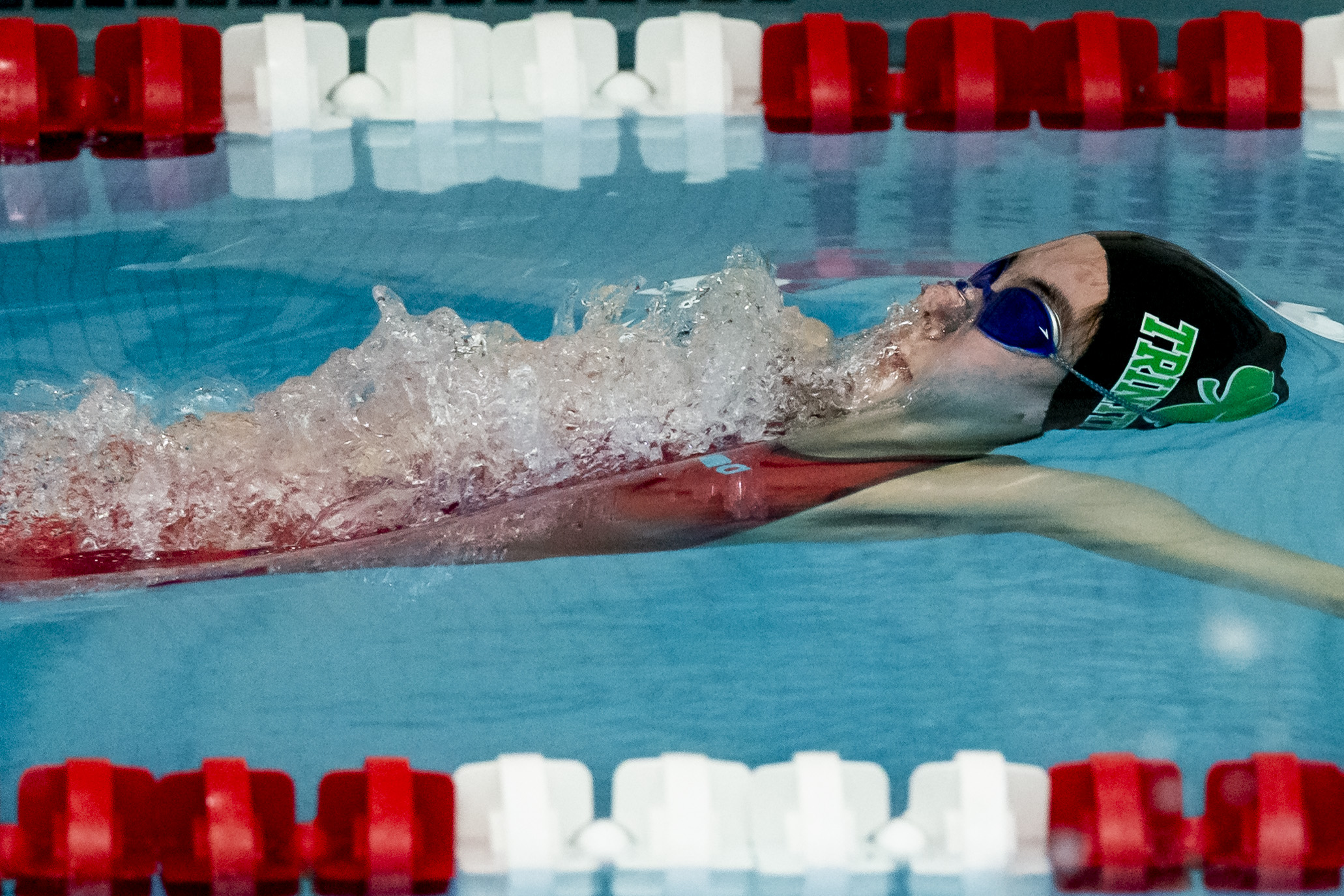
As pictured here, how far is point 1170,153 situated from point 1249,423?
1.31m

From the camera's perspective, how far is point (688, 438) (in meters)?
2.25

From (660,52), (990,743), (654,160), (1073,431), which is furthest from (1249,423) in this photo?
(660,52)

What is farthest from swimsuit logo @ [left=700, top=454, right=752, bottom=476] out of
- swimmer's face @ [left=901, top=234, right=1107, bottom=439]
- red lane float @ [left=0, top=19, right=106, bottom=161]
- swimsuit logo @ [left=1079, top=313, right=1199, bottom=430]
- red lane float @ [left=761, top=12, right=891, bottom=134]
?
red lane float @ [left=0, top=19, right=106, bottom=161]

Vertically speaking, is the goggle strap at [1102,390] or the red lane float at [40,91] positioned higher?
the red lane float at [40,91]

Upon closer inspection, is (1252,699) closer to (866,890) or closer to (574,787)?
(866,890)

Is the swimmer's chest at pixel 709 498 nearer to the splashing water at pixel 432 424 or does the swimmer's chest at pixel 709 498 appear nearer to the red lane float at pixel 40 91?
the splashing water at pixel 432 424

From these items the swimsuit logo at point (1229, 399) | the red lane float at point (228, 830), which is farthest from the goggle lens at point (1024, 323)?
the red lane float at point (228, 830)

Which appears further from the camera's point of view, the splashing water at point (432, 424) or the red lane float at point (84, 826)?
the splashing water at point (432, 424)

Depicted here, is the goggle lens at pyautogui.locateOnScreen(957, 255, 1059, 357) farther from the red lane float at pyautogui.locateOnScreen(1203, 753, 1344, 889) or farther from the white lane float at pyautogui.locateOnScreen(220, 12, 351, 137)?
the white lane float at pyautogui.locateOnScreen(220, 12, 351, 137)

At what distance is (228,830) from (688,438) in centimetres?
96

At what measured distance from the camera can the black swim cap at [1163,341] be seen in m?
2.04

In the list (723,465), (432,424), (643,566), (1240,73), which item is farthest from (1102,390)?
(1240,73)

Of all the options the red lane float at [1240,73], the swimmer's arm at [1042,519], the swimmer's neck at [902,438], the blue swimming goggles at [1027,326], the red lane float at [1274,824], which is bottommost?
the red lane float at [1274,824]

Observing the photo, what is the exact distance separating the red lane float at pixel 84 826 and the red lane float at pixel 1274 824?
3.52ft
